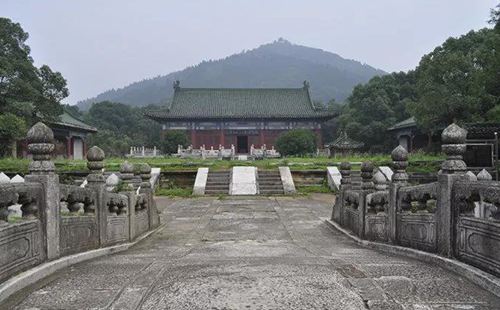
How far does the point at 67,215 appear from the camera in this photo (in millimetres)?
4977

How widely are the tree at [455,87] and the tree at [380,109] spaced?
14.2m

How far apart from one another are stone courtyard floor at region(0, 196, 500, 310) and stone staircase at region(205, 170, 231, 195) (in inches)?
416

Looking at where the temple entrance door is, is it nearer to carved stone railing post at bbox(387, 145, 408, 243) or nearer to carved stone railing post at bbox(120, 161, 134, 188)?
carved stone railing post at bbox(120, 161, 134, 188)

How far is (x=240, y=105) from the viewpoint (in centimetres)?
4378

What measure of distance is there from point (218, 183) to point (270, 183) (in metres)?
2.28

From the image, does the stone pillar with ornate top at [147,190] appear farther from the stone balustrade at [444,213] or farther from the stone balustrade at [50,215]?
the stone balustrade at [444,213]

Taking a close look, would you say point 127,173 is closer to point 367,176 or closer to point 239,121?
point 367,176

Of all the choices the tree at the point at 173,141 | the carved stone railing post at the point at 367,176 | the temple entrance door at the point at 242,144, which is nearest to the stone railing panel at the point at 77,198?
the carved stone railing post at the point at 367,176

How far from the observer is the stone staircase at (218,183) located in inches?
683

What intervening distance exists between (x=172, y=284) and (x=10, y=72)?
2570cm

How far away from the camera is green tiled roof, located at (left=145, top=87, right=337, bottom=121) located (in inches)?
1588

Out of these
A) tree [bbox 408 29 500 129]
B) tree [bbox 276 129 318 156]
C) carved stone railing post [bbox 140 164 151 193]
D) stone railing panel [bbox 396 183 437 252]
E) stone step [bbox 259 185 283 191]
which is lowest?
stone step [bbox 259 185 283 191]

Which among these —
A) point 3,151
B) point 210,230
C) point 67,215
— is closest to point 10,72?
point 3,151

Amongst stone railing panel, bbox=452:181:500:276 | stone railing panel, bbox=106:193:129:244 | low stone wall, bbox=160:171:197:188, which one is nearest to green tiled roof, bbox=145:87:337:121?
low stone wall, bbox=160:171:197:188
